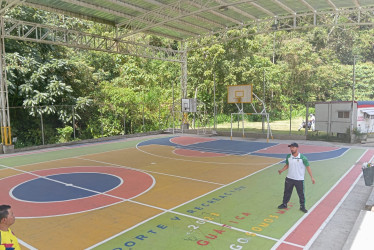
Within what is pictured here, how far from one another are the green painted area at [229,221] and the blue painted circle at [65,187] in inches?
111

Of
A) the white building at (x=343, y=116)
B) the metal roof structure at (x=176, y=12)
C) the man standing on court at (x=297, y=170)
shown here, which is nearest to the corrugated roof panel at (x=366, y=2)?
the metal roof structure at (x=176, y=12)

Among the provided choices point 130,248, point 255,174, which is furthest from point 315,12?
point 130,248

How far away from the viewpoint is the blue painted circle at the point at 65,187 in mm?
7379

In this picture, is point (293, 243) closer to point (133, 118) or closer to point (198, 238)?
point (198, 238)

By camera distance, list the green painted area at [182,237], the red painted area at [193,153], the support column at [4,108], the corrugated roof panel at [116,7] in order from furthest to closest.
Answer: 1. the corrugated roof panel at [116,7]
2. the support column at [4,108]
3. the red painted area at [193,153]
4. the green painted area at [182,237]

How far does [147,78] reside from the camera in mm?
27516

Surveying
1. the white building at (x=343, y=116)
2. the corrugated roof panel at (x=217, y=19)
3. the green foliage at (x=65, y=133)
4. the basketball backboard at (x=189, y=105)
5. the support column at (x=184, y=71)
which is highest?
the corrugated roof panel at (x=217, y=19)

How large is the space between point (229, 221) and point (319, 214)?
1.93 m

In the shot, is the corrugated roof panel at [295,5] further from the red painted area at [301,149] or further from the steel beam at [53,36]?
the steel beam at [53,36]

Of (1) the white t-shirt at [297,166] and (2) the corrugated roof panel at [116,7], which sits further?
(2) the corrugated roof panel at [116,7]

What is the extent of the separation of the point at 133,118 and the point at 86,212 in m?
15.6

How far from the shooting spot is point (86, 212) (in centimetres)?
628

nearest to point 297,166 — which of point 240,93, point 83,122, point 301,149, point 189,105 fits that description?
point 301,149

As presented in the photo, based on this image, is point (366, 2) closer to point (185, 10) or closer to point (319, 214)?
point (185, 10)
